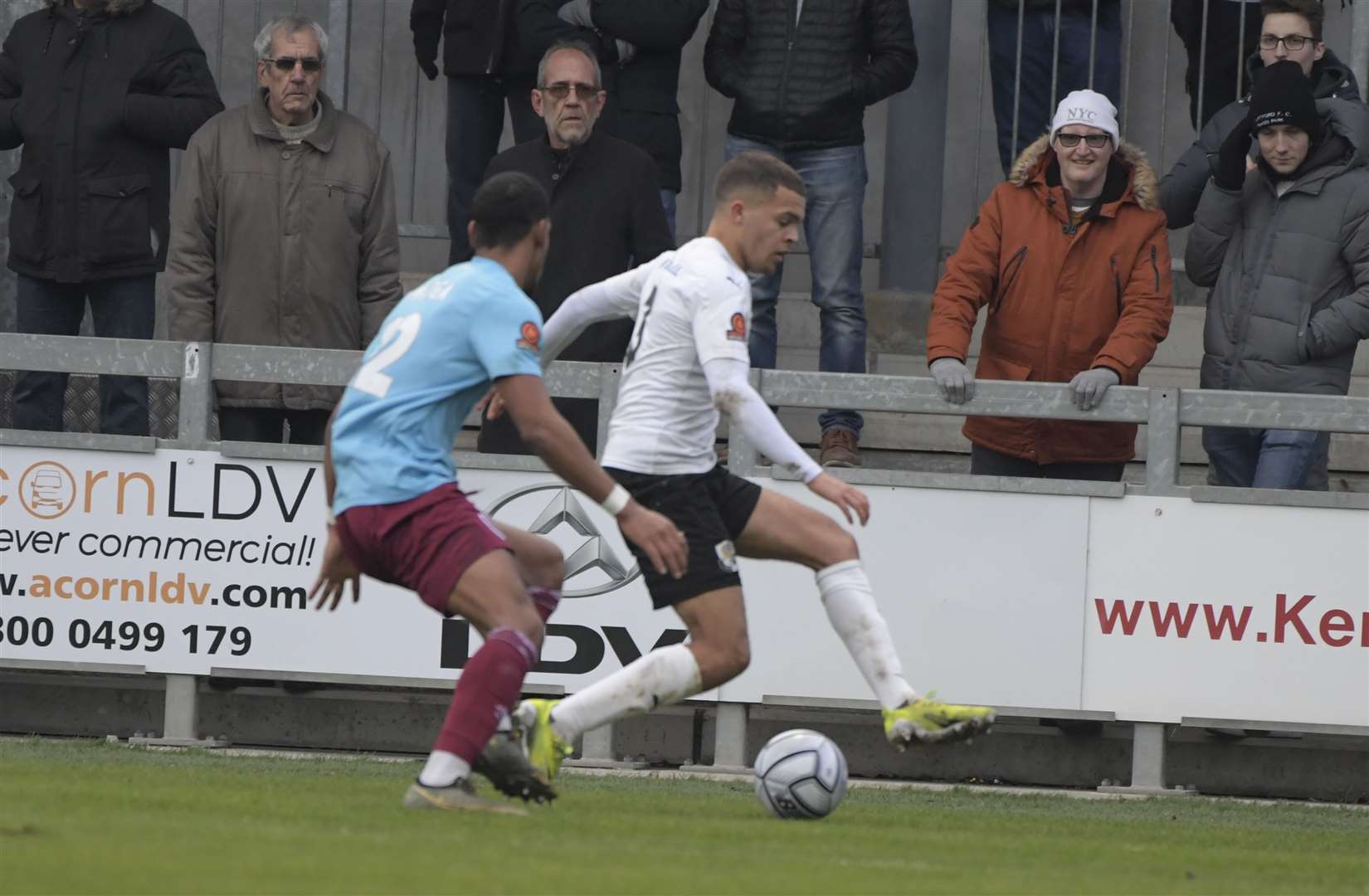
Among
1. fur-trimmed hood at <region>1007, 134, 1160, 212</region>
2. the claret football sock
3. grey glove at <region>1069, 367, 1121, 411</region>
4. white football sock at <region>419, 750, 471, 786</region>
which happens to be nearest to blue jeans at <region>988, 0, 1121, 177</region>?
fur-trimmed hood at <region>1007, 134, 1160, 212</region>

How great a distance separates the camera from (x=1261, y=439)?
9656 mm

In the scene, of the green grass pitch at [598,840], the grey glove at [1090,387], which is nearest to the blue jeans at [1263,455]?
the grey glove at [1090,387]

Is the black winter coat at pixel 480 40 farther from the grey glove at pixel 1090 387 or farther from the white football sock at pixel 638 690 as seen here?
the white football sock at pixel 638 690

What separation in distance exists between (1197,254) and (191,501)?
438cm

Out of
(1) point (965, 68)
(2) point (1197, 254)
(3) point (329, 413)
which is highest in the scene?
(1) point (965, 68)

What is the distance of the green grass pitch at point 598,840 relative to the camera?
520 centimetres

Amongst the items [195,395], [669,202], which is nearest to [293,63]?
[195,395]

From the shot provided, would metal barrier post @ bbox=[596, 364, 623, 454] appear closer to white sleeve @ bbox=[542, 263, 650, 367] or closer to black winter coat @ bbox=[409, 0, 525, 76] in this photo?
white sleeve @ bbox=[542, 263, 650, 367]

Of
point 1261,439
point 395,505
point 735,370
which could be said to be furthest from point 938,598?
point 395,505

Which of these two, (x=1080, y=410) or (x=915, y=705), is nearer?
(x=915, y=705)

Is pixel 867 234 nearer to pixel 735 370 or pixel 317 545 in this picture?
pixel 317 545

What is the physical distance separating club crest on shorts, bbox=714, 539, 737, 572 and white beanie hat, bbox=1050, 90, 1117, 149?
3.13 m

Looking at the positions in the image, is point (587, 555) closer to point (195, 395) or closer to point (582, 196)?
point (582, 196)

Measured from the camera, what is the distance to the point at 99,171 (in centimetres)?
1013
